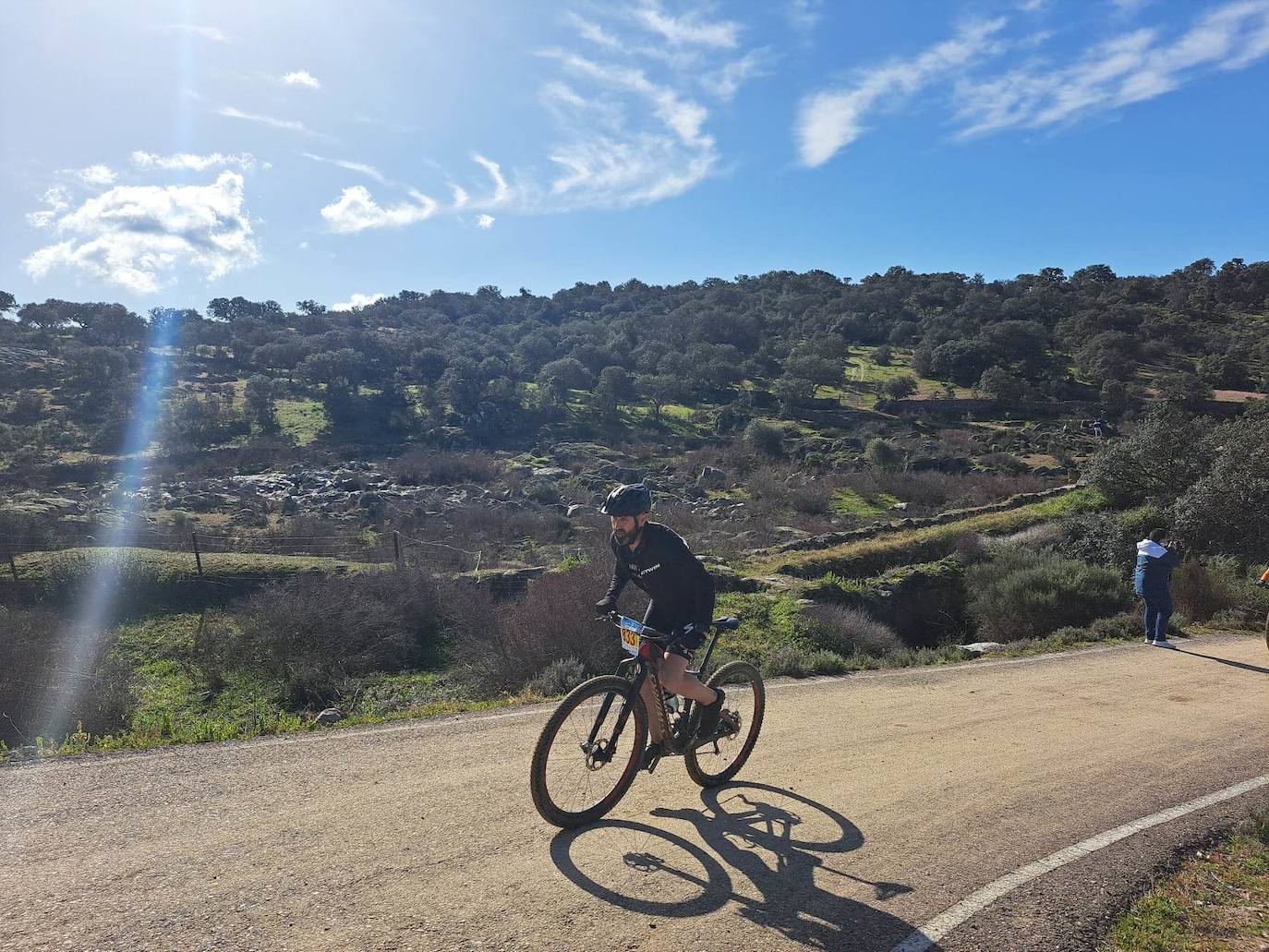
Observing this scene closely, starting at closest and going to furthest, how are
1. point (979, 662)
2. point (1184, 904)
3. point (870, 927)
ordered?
1. point (870, 927)
2. point (1184, 904)
3. point (979, 662)

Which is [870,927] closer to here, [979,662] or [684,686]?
[684,686]

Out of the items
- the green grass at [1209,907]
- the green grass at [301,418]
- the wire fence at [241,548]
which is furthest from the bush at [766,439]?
the green grass at [1209,907]

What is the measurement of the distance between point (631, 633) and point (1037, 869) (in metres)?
2.45

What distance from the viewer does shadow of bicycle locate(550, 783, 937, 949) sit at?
10.8 ft

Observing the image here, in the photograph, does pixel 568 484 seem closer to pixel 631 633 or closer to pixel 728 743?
pixel 728 743

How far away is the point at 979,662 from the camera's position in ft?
30.1

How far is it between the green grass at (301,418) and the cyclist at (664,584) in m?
48.1

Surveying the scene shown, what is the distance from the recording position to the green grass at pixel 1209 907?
11.0 feet

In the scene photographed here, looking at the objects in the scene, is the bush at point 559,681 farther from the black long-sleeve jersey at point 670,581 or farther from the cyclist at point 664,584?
the black long-sleeve jersey at point 670,581

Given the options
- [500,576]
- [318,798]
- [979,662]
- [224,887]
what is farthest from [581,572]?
[224,887]

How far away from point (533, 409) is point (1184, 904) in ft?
183

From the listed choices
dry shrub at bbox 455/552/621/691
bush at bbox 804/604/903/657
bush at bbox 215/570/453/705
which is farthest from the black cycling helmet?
bush at bbox 215/570/453/705

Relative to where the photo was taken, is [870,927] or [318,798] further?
[318,798]

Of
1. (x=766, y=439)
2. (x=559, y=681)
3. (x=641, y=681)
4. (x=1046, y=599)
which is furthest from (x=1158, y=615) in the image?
(x=766, y=439)
